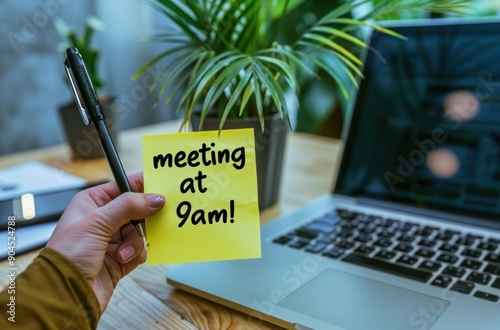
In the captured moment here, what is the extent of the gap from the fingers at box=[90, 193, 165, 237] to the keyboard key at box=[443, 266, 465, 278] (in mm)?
339

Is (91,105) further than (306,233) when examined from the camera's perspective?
No

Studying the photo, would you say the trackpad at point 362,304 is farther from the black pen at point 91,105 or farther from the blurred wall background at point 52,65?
the blurred wall background at point 52,65

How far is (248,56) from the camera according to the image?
562mm

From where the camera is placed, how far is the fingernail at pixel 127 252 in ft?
1.57

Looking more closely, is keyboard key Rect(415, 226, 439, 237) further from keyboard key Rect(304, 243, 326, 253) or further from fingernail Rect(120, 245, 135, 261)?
fingernail Rect(120, 245, 135, 261)

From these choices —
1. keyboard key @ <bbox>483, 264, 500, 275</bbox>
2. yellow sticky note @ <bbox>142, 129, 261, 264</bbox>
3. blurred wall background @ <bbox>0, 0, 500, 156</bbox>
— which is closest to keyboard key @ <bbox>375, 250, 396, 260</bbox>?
keyboard key @ <bbox>483, 264, 500, 275</bbox>

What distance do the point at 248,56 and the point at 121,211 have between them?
241 millimetres

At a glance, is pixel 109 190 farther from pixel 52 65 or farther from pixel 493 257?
pixel 52 65

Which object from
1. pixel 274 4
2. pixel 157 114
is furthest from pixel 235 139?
pixel 157 114

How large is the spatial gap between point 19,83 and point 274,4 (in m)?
1.11

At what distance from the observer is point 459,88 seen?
74 cm

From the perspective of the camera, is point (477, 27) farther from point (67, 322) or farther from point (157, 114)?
point (157, 114)

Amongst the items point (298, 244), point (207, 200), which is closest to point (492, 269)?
point (298, 244)

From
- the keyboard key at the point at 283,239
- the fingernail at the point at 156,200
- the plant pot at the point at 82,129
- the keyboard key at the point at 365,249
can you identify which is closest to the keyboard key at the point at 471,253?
the keyboard key at the point at 365,249
